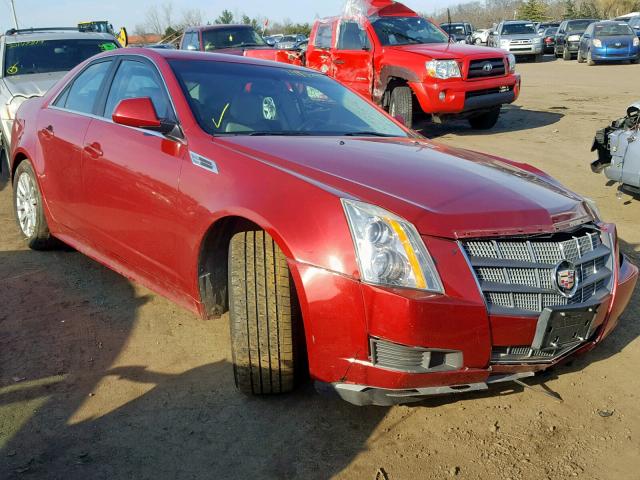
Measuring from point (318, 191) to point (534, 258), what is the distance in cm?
92

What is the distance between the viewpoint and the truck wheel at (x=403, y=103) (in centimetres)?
1048

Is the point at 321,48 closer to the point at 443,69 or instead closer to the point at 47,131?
the point at 443,69

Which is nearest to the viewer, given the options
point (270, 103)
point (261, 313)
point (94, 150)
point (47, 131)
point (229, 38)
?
point (261, 313)

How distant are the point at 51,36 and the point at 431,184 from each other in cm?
823

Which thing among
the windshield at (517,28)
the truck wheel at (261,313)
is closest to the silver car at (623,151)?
the truck wheel at (261,313)

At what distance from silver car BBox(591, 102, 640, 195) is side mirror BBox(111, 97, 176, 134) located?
4.17 m

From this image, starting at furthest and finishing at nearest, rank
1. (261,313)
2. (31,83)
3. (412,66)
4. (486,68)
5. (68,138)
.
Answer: (486,68)
(412,66)
(31,83)
(68,138)
(261,313)

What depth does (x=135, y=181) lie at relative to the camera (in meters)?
3.67

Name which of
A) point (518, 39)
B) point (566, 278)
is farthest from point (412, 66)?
point (518, 39)

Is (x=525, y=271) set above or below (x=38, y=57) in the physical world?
below

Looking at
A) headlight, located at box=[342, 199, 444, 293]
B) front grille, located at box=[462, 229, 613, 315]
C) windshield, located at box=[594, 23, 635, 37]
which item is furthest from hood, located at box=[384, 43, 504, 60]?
windshield, located at box=[594, 23, 635, 37]

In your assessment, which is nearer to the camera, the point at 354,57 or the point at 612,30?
the point at 354,57

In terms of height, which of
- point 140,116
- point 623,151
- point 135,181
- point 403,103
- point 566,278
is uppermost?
point 140,116

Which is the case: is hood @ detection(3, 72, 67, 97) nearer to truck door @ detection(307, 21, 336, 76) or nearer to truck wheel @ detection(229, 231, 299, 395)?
truck door @ detection(307, 21, 336, 76)
